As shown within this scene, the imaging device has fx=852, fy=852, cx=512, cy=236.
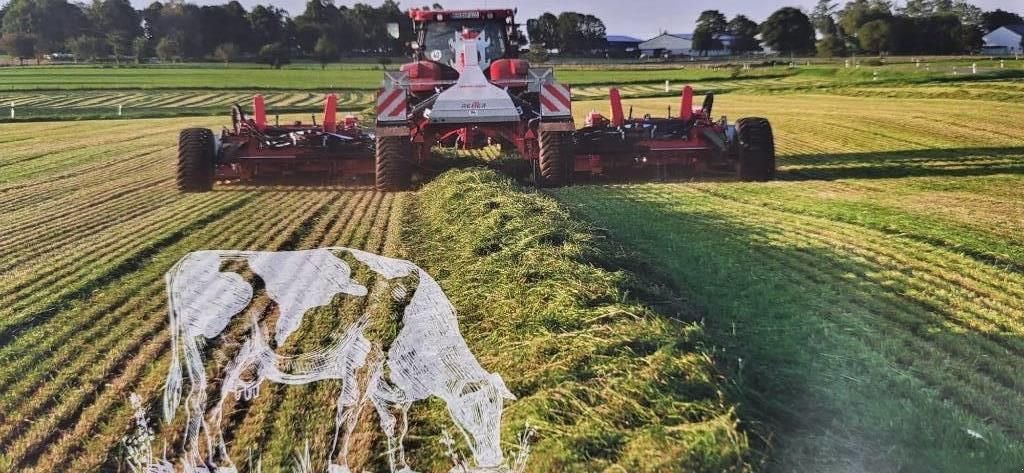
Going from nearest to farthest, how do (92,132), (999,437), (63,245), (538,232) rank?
1. (999,437)
2. (538,232)
3. (63,245)
4. (92,132)

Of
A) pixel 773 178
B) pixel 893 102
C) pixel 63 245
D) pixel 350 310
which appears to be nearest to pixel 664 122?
pixel 773 178

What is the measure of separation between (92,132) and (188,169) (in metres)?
16.3

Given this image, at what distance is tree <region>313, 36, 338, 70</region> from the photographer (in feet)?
126

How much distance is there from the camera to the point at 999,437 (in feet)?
12.5

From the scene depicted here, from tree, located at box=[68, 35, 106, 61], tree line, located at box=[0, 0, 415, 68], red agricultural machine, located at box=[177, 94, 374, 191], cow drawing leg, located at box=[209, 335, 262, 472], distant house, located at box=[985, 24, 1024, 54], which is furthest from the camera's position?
distant house, located at box=[985, 24, 1024, 54]

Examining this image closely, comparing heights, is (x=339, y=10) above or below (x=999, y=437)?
above

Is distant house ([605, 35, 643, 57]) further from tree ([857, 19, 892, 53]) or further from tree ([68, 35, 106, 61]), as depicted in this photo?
tree ([68, 35, 106, 61])

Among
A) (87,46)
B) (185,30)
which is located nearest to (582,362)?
(185,30)

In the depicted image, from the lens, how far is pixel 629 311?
4.60 metres

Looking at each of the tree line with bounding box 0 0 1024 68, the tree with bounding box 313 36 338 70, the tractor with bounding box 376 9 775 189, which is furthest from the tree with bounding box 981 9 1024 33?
the tractor with bounding box 376 9 775 189

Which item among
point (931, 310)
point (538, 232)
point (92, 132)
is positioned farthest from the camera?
point (92, 132)

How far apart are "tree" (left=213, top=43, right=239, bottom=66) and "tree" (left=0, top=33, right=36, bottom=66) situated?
5.92 metres

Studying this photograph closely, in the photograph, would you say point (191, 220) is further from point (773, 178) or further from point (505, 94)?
point (773, 178)

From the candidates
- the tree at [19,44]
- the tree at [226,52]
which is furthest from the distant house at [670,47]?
the tree at [19,44]
